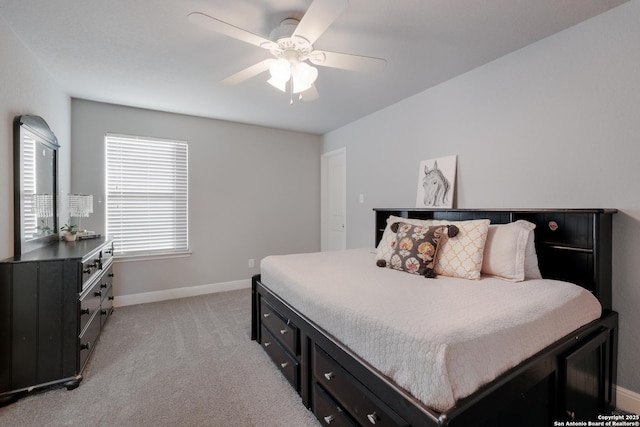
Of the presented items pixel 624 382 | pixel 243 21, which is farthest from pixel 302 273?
pixel 624 382

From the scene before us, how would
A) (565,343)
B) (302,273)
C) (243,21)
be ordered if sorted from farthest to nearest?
(302,273) → (243,21) → (565,343)

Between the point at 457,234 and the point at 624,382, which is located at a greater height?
the point at 457,234

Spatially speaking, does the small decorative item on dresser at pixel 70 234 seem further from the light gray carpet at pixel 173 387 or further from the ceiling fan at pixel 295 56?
the ceiling fan at pixel 295 56

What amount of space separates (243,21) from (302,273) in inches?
67.7

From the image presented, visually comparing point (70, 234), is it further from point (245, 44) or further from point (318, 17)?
point (318, 17)

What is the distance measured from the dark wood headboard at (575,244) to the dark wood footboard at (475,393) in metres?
0.23

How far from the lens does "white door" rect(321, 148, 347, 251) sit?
4.37m

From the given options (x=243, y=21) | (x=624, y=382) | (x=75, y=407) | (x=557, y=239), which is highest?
(x=243, y=21)

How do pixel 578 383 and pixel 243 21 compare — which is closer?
pixel 578 383

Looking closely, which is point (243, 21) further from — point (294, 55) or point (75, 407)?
point (75, 407)

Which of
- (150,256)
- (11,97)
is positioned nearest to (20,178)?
(11,97)

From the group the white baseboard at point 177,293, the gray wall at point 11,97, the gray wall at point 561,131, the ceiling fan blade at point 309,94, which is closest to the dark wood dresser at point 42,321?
the gray wall at point 11,97

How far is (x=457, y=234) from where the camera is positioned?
2045 millimetres

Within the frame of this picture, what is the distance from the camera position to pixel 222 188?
4.05 metres
